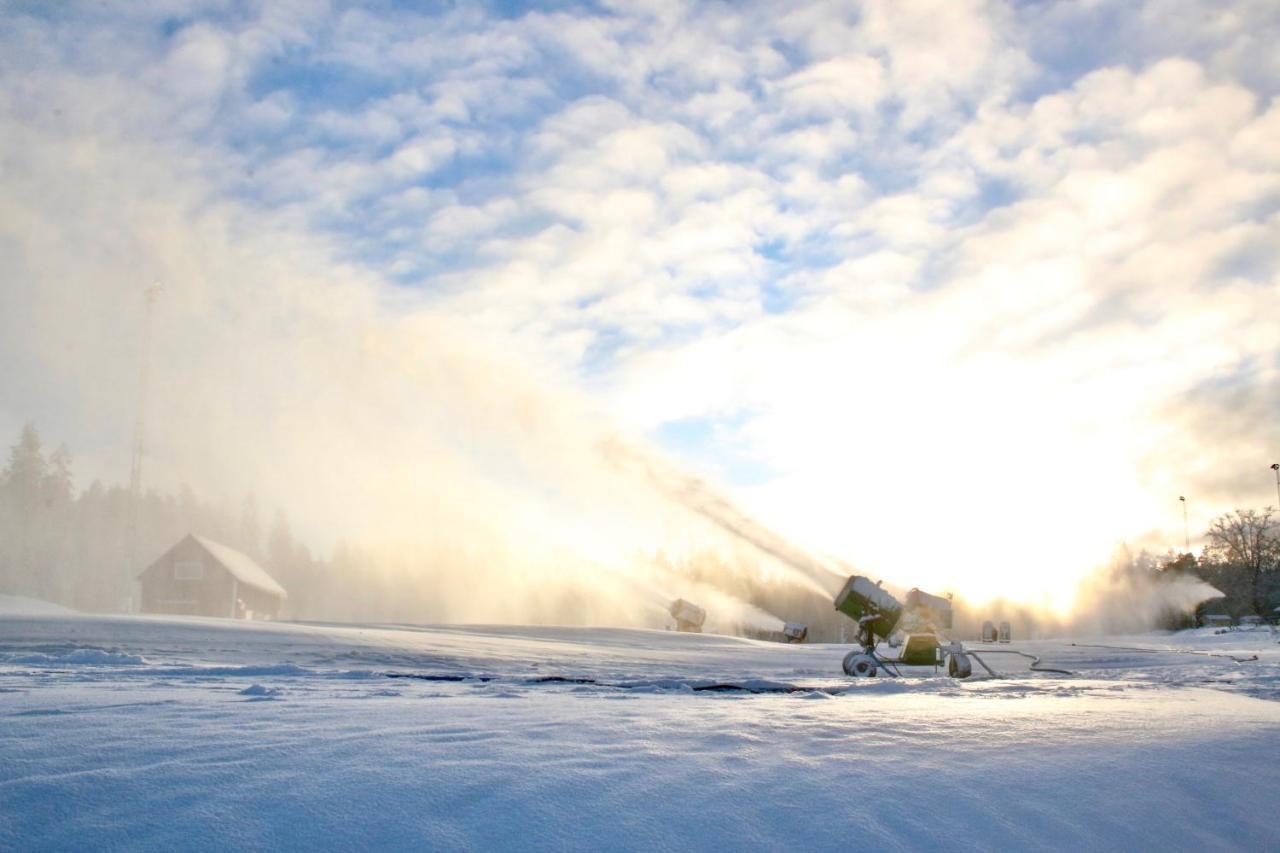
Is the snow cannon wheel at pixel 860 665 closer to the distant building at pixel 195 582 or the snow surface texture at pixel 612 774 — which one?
the snow surface texture at pixel 612 774

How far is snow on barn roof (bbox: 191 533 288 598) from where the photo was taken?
190 feet

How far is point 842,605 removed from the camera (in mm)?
26969

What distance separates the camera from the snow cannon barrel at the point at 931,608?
31344 millimetres

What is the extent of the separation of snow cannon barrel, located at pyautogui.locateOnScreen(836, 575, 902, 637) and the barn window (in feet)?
152

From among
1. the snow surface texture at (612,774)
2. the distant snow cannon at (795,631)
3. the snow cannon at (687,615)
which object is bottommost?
the distant snow cannon at (795,631)

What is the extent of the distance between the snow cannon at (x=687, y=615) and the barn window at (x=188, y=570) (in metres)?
30.8

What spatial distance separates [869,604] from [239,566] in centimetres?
4891

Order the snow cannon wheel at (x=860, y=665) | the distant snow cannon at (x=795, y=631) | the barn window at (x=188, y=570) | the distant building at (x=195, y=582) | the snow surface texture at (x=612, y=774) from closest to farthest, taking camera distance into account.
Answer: the snow surface texture at (x=612, y=774), the snow cannon wheel at (x=860, y=665), the distant building at (x=195, y=582), the barn window at (x=188, y=570), the distant snow cannon at (x=795, y=631)

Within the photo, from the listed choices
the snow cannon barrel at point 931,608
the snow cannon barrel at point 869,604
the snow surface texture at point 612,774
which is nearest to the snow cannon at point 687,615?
the snow cannon barrel at point 931,608

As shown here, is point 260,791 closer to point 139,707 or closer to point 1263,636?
point 139,707

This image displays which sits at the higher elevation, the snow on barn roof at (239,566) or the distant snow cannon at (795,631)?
the snow on barn roof at (239,566)

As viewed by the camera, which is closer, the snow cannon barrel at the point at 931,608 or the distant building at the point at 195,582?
the snow cannon barrel at the point at 931,608

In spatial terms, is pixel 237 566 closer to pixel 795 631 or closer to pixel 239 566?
pixel 239 566

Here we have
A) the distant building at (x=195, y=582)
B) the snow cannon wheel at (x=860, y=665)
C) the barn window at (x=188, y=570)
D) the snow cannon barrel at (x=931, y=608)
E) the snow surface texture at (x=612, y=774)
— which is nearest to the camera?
the snow surface texture at (x=612, y=774)
